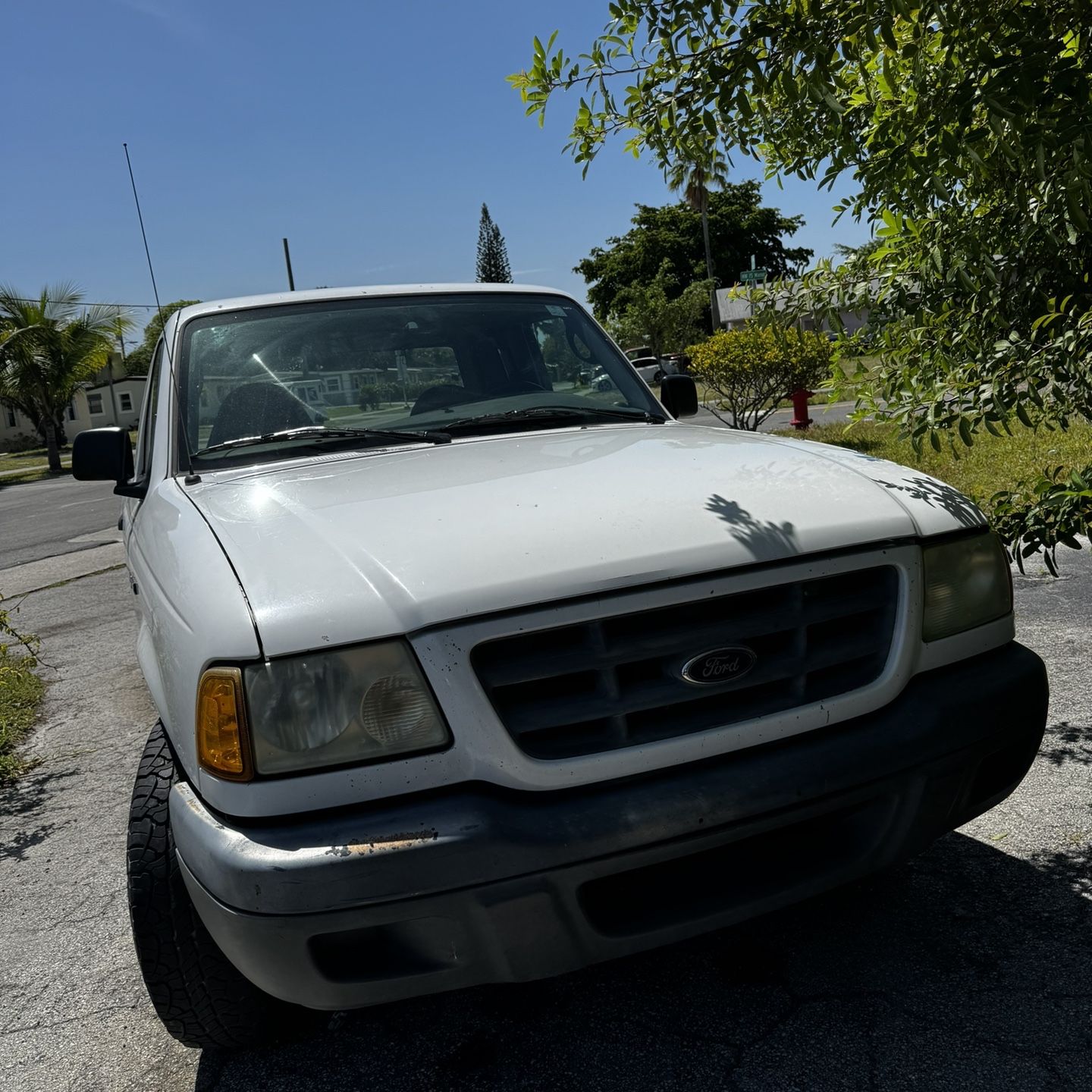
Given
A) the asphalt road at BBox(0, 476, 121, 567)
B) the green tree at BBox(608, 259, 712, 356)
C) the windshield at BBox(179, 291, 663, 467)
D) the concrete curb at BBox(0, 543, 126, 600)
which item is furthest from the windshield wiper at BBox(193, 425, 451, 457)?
the green tree at BBox(608, 259, 712, 356)

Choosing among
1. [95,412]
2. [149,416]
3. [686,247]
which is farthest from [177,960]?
[686,247]

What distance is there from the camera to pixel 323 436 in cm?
311

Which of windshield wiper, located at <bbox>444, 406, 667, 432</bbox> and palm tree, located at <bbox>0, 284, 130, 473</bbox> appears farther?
palm tree, located at <bbox>0, 284, 130, 473</bbox>

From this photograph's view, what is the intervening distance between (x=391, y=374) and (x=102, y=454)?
109 centimetres

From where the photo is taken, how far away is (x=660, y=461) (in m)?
2.70

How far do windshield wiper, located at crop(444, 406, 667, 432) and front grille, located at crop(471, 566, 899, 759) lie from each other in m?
1.36

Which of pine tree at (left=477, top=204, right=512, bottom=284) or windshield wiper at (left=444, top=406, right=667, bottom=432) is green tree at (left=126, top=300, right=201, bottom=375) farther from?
windshield wiper at (left=444, top=406, right=667, bottom=432)

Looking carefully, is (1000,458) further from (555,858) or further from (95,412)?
→ (95,412)

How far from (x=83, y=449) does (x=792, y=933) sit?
283 centimetres

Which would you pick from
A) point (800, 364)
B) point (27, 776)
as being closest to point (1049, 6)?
point (27, 776)

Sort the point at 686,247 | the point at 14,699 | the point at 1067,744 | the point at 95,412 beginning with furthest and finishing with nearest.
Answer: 1. the point at 686,247
2. the point at 95,412
3. the point at 14,699
4. the point at 1067,744

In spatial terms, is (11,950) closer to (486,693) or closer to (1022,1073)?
(486,693)

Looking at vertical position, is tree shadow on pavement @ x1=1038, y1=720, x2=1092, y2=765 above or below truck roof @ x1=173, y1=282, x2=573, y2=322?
below

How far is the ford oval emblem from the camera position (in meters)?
2.07
